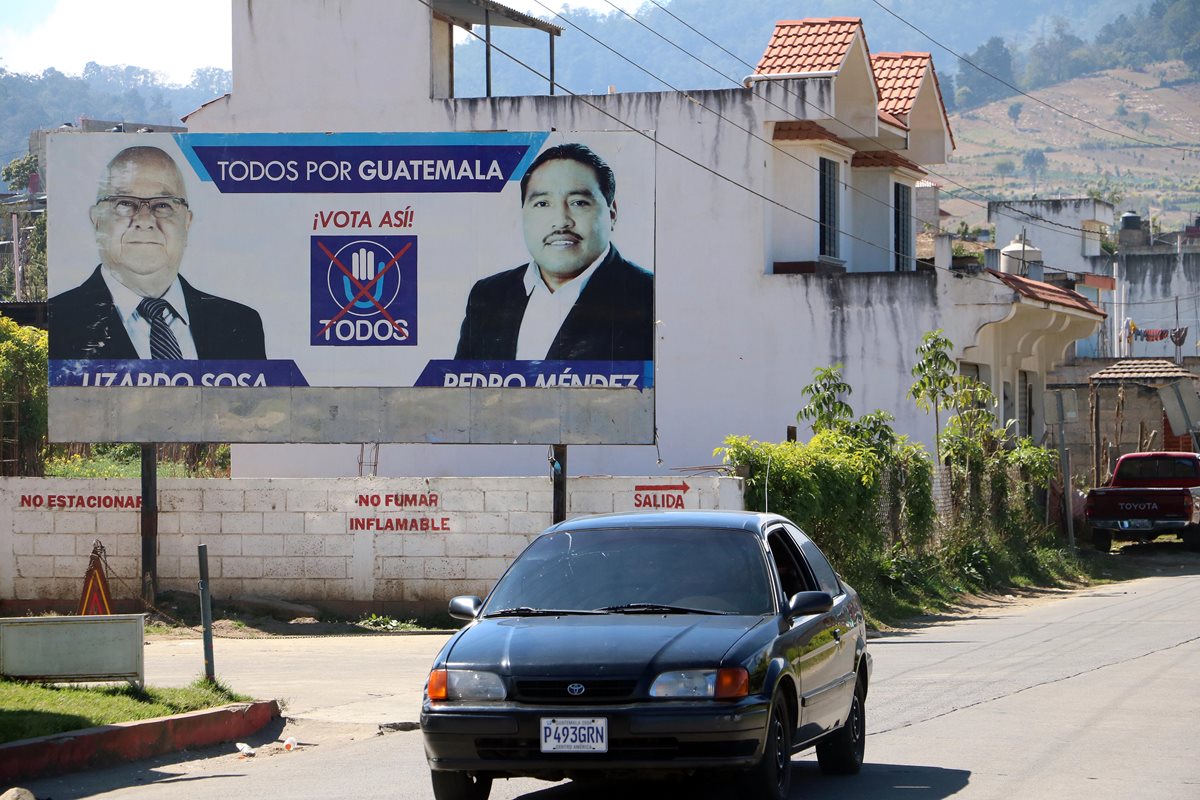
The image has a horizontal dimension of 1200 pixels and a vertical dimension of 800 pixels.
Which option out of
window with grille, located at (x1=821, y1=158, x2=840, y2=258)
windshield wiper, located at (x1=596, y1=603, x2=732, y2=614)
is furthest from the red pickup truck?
windshield wiper, located at (x1=596, y1=603, x2=732, y2=614)

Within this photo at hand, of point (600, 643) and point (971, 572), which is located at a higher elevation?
point (600, 643)

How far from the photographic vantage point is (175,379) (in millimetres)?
20000

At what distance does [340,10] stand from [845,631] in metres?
22.7

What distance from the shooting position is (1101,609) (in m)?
22.3

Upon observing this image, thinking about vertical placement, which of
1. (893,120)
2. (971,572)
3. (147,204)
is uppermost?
(893,120)

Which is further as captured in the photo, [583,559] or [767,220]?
[767,220]

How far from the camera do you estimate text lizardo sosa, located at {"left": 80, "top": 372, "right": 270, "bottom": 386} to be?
1998 cm

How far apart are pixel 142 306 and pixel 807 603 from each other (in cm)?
1335

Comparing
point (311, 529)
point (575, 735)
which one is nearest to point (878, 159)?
point (311, 529)

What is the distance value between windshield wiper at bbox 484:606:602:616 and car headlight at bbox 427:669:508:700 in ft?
2.51

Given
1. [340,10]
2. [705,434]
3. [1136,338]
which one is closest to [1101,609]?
[705,434]

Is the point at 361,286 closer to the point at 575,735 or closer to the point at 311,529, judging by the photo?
the point at 311,529

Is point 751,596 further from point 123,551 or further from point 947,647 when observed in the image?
point 123,551

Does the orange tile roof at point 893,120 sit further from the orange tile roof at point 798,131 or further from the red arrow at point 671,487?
the red arrow at point 671,487
